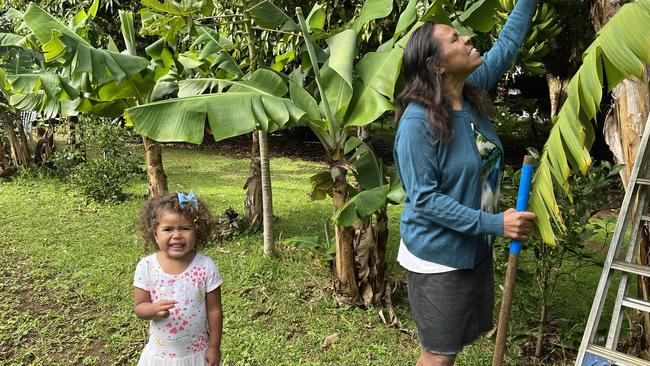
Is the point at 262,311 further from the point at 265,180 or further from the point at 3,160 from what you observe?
the point at 3,160

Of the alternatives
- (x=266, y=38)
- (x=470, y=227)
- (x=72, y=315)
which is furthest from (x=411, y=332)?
(x=266, y=38)

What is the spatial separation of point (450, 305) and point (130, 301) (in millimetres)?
3044

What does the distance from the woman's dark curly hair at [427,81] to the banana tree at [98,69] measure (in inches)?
93.4

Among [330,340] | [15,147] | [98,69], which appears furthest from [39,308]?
[15,147]

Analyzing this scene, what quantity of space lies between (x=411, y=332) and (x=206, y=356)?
1900mm

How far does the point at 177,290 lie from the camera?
2152 millimetres

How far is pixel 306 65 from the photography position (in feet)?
12.6

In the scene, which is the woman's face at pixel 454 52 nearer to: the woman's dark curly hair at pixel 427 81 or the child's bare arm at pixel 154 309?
the woman's dark curly hair at pixel 427 81

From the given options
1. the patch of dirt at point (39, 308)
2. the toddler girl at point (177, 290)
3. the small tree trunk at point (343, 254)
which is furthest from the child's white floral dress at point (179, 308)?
the small tree trunk at point (343, 254)

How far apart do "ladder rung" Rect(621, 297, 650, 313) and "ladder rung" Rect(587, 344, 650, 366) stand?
0.62ft

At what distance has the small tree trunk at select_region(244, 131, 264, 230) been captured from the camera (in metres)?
5.66

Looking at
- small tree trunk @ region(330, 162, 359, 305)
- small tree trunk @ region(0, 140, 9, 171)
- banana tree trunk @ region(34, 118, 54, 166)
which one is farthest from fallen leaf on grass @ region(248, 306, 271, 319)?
small tree trunk @ region(0, 140, 9, 171)

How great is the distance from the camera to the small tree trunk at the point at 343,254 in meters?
3.63

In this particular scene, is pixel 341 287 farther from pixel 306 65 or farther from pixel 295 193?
pixel 295 193
